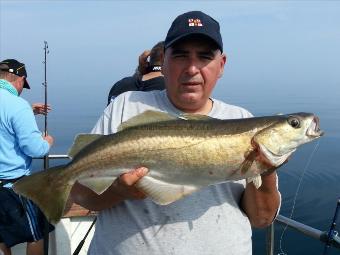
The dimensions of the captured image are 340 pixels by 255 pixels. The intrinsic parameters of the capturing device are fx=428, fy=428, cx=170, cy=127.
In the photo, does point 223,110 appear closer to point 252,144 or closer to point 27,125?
point 252,144

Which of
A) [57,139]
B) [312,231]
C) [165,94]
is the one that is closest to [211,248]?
[165,94]

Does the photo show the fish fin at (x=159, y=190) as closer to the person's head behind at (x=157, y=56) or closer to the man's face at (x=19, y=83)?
the person's head behind at (x=157, y=56)

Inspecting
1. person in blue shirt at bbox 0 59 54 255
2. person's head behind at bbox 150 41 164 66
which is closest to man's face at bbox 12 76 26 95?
person in blue shirt at bbox 0 59 54 255

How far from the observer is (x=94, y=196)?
127 inches

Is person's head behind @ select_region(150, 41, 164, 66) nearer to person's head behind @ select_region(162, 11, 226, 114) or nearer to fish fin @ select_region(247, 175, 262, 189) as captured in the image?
person's head behind @ select_region(162, 11, 226, 114)

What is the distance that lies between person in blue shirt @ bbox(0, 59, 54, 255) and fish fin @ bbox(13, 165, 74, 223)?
10.5 feet

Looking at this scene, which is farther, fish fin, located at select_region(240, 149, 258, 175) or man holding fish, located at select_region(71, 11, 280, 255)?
man holding fish, located at select_region(71, 11, 280, 255)

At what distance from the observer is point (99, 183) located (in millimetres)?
3070

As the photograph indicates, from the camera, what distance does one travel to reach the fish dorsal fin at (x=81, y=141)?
3.20m

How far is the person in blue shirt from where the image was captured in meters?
6.14

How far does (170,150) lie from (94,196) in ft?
2.30

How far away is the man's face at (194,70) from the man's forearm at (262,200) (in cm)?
82

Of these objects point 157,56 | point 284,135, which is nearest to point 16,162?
point 157,56

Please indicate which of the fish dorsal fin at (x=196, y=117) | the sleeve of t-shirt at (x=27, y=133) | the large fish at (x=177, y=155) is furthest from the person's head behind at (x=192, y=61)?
the sleeve of t-shirt at (x=27, y=133)
